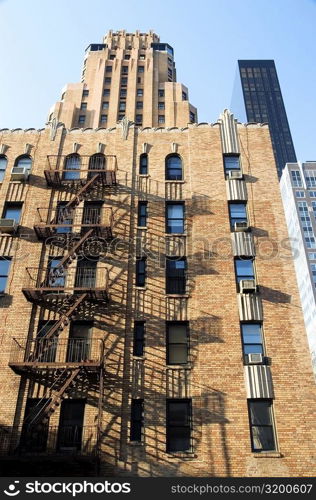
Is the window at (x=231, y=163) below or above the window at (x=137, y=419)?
above

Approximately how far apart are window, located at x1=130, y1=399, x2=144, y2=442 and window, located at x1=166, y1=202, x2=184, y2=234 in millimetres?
9285

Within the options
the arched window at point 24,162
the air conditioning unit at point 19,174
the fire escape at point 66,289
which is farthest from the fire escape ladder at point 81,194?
the arched window at point 24,162

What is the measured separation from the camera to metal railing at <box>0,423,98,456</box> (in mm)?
18016

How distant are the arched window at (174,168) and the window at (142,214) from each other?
7.99ft

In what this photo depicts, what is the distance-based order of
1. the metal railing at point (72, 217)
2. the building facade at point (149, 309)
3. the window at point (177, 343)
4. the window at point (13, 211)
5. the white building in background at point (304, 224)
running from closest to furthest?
the building facade at point (149, 309)
the window at point (177, 343)
the metal railing at point (72, 217)
the window at point (13, 211)
the white building in background at point (304, 224)

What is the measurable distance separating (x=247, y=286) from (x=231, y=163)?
882cm

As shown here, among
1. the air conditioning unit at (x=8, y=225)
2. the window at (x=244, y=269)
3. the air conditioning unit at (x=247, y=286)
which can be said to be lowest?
the air conditioning unit at (x=247, y=286)

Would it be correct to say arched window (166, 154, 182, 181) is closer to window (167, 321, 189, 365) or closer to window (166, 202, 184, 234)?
Result: window (166, 202, 184, 234)

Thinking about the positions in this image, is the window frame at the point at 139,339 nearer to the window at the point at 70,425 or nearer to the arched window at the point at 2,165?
the window at the point at 70,425

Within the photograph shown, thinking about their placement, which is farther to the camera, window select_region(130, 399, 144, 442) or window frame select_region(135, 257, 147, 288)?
window frame select_region(135, 257, 147, 288)

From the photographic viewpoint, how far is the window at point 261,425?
60.7 feet

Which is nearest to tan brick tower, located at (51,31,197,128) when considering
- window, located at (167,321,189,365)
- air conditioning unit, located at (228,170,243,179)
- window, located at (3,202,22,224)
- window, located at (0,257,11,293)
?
air conditioning unit, located at (228,170,243,179)

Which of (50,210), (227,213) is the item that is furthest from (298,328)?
(50,210)
